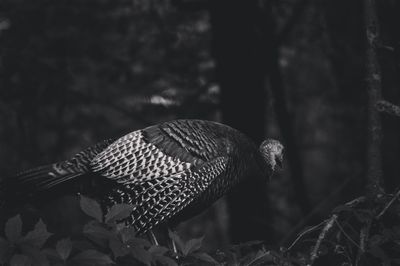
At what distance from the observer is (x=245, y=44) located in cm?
623

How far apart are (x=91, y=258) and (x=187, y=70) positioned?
4.83 m

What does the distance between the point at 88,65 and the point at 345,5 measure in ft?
9.85

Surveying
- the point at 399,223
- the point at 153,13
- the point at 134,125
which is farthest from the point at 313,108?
the point at 399,223

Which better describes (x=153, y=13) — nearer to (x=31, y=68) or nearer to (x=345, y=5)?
(x=31, y=68)

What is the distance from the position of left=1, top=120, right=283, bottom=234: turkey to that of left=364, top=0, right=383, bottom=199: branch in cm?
117

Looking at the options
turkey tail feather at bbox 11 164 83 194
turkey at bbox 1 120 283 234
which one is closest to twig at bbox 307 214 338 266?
turkey at bbox 1 120 283 234

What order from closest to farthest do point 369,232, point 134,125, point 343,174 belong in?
point 369,232 → point 134,125 → point 343,174

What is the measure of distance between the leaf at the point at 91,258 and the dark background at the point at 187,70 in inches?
96.6

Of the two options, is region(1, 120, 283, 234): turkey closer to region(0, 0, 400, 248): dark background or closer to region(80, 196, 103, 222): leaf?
region(0, 0, 400, 248): dark background

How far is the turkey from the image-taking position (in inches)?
184

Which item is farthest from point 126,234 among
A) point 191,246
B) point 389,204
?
point 389,204

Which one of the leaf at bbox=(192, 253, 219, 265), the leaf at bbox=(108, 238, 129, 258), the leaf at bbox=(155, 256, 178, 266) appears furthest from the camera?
the leaf at bbox=(192, 253, 219, 265)

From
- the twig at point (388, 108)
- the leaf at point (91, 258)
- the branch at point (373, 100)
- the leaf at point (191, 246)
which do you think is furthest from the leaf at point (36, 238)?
the twig at point (388, 108)

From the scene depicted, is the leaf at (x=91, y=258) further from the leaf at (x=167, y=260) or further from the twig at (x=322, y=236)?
the twig at (x=322, y=236)
